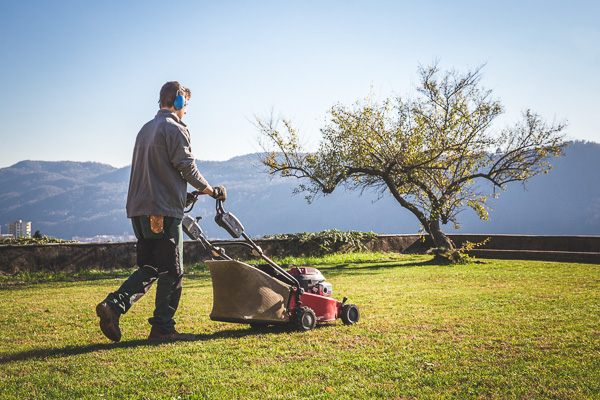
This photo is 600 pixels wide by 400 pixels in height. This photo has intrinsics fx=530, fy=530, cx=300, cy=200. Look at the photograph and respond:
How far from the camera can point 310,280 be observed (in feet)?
19.7

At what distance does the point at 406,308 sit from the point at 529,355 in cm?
304

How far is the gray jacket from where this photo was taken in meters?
5.05

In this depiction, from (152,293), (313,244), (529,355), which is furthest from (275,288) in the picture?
(313,244)

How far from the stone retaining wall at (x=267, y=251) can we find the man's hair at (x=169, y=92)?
11395mm

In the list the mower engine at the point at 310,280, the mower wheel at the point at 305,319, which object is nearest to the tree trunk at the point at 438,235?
the mower engine at the point at 310,280

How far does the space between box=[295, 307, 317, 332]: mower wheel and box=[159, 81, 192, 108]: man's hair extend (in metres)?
2.58

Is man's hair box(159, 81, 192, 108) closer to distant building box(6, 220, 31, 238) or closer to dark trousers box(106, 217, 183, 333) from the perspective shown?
dark trousers box(106, 217, 183, 333)

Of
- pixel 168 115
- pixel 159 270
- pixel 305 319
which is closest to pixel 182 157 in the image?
pixel 168 115

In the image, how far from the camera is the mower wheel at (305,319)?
5.70 metres

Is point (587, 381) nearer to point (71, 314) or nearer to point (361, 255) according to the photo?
point (71, 314)

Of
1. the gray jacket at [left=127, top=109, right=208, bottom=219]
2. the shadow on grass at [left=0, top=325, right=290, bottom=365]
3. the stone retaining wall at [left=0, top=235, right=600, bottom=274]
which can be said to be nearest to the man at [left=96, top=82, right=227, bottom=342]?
the gray jacket at [left=127, top=109, right=208, bottom=219]

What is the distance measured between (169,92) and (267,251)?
45.4 ft

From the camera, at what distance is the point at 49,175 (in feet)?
625

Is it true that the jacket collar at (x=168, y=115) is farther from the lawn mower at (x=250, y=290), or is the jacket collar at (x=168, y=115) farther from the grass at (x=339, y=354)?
the grass at (x=339, y=354)
